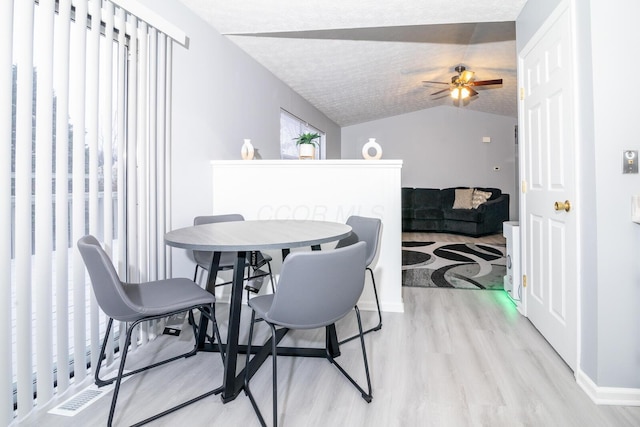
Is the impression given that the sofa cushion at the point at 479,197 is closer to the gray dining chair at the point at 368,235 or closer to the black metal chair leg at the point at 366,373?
the gray dining chair at the point at 368,235

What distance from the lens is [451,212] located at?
7.09m

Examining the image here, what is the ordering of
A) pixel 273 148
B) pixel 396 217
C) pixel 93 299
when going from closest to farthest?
1. pixel 93 299
2. pixel 396 217
3. pixel 273 148

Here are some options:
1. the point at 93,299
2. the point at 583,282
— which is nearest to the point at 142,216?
the point at 93,299

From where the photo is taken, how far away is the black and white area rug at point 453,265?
3.62 metres

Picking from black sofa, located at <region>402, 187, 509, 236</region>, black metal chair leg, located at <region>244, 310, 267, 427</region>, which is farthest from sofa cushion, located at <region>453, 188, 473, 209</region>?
black metal chair leg, located at <region>244, 310, 267, 427</region>

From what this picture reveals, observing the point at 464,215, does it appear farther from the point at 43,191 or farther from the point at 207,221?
the point at 43,191

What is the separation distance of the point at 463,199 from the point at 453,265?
10.5 ft

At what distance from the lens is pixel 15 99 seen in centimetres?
151

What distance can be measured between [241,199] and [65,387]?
68.1 inches

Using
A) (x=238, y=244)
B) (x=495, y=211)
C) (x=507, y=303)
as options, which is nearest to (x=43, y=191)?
(x=238, y=244)

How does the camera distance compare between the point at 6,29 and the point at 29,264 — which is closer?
the point at 6,29

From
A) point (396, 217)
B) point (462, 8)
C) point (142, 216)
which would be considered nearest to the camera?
point (142, 216)

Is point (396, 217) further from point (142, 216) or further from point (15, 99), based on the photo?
point (15, 99)

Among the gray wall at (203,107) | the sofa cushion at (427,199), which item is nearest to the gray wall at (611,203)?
the gray wall at (203,107)
